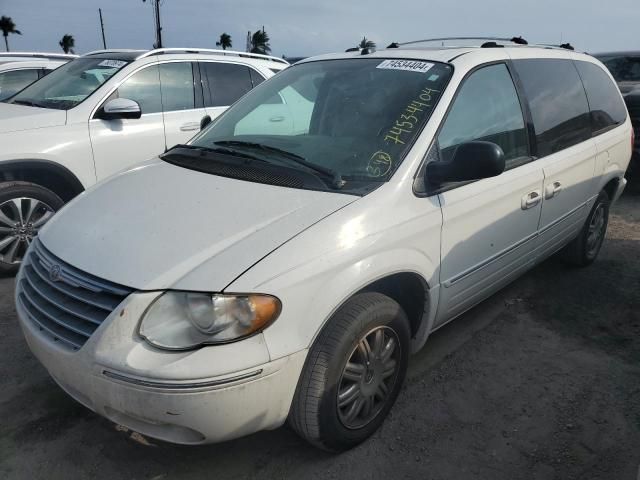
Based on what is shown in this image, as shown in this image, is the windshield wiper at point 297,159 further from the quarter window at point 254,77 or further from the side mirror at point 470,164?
the quarter window at point 254,77

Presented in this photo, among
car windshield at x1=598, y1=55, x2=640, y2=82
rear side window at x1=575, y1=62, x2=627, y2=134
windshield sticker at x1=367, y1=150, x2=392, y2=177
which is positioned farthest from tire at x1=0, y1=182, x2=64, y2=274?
car windshield at x1=598, y1=55, x2=640, y2=82

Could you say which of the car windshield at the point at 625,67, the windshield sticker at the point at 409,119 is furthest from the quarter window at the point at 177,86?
the car windshield at the point at 625,67

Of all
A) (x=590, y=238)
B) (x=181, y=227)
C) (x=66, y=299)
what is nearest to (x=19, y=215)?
(x=66, y=299)

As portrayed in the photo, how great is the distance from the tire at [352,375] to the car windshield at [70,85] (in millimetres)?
3511

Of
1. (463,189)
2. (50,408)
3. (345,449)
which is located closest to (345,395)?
(345,449)

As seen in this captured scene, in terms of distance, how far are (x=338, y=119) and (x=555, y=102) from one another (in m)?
1.63

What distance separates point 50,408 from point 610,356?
3163 millimetres

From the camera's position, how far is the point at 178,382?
74.4 inches

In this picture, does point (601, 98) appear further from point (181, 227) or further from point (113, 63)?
point (113, 63)

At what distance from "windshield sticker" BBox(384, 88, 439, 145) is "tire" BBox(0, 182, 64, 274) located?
3041 millimetres

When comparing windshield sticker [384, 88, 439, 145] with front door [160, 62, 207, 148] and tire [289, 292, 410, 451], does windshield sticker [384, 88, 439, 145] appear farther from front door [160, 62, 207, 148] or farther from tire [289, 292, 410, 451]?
front door [160, 62, 207, 148]

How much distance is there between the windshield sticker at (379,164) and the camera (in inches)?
100.0

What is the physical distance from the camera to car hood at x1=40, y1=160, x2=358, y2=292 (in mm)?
2039

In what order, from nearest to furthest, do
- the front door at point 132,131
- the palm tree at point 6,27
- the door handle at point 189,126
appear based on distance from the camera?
the front door at point 132,131 → the door handle at point 189,126 → the palm tree at point 6,27
